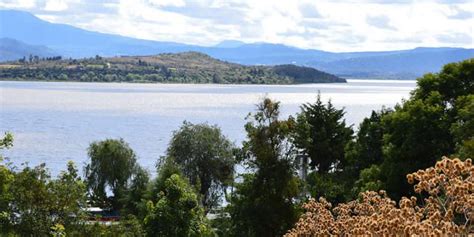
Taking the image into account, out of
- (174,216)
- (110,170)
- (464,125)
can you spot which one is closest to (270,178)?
(174,216)

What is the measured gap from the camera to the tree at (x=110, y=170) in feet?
204

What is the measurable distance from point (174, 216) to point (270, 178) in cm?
516

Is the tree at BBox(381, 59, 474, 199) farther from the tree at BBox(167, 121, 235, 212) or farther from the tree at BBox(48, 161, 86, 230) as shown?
the tree at BBox(167, 121, 235, 212)

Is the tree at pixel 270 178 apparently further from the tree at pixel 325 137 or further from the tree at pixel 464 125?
the tree at pixel 325 137

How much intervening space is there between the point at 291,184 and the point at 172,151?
36.1 metres

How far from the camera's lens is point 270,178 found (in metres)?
29.4

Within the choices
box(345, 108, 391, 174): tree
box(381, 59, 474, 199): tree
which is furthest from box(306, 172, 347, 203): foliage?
box(381, 59, 474, 199): tree

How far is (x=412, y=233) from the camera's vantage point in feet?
20.5

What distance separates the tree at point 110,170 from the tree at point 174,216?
29.5 metres

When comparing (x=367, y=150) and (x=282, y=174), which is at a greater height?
(x=282, y=174)

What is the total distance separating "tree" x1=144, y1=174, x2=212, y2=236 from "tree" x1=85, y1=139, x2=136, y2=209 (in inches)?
1161

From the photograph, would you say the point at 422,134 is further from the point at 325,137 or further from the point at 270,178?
the point at 325,137

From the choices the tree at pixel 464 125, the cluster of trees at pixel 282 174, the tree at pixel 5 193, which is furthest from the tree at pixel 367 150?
the tree at pixel 5 193

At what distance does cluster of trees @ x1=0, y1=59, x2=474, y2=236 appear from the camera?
24.9 meters
